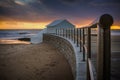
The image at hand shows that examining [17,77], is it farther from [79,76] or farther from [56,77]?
[79,76]

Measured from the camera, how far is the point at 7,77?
7734 mm

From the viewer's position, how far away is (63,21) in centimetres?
3481

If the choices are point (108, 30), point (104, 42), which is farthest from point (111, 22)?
point (104, 42)

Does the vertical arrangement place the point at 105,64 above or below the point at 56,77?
above

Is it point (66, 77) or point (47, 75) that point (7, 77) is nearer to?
point (47, 75)

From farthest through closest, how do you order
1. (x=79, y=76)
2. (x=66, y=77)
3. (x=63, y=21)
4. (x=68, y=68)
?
(x=63, y=21), (x=68, y=68), (x=66, y=77), (x=79, y=76)

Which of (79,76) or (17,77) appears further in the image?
(17,77)

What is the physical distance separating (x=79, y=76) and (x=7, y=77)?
17.0 ft

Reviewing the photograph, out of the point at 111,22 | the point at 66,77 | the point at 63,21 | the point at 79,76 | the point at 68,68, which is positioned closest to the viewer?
the point at 111,22

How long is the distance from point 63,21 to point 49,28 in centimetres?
392

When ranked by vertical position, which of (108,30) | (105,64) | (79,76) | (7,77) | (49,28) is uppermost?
(49,28)

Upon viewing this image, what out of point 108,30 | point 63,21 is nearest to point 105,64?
point 108,30

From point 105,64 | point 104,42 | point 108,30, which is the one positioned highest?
point 108,30

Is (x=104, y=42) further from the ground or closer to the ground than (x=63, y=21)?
closer to the ground
